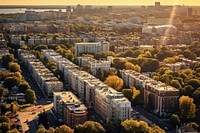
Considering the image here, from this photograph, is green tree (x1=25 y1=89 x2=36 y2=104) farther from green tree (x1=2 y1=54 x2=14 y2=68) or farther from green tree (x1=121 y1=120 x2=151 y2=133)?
green tree (x1=2 y1=54 x2=14 y2=68)

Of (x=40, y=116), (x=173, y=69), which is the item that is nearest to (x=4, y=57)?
(x=173, y=69)

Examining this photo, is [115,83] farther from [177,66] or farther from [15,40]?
[15,40]

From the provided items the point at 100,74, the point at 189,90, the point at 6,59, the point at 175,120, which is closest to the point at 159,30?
the point at 6,59

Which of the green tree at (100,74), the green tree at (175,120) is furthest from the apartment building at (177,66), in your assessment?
the green tree at (175,120)

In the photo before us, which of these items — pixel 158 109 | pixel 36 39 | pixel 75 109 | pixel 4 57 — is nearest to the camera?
pixel 75 109

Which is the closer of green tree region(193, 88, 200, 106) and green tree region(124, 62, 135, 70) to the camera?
green tree region(193, 88, 200, 106)

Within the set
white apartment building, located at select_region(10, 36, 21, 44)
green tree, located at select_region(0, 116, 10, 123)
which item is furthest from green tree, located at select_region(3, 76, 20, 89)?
white apartment building, located at select_region(10, 36, 21, 44)

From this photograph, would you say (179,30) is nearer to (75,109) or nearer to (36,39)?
(36,39)
